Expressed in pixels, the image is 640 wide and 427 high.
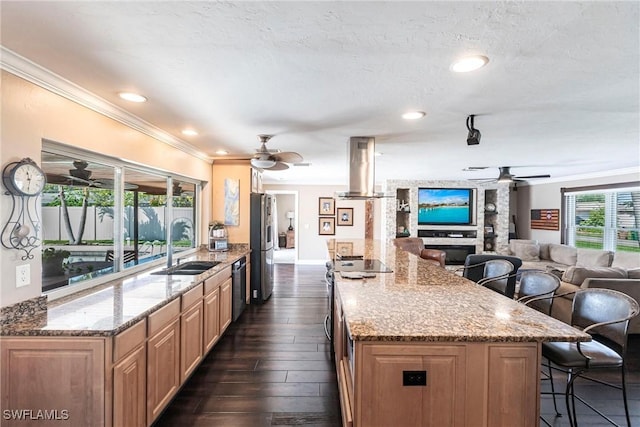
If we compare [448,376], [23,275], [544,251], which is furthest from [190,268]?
[544,251]

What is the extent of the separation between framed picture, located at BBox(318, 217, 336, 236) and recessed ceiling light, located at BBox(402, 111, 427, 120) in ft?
18.8

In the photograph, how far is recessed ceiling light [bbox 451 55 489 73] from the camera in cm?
165

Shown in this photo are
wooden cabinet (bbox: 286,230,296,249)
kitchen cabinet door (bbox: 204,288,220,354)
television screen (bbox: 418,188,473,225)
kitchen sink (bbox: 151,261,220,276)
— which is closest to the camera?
kitchen cabinet door (bbox: 204,288,220,354)

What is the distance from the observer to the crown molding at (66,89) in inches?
64.6

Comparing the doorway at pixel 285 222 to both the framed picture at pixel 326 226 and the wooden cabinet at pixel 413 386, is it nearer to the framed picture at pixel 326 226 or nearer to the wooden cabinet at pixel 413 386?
the framed picture at pixel 326 226

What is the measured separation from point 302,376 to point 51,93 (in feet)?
9.27

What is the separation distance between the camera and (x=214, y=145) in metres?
3.88

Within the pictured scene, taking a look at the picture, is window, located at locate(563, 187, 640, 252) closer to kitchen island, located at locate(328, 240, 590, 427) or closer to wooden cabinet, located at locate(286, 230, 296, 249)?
kitchen island, located at locate(328, 240, 590, 427)

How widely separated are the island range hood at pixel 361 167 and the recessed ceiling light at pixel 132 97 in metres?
2.10

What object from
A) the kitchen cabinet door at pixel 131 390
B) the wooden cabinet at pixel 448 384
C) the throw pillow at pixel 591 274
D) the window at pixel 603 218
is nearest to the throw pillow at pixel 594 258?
the window at pixel 603 218

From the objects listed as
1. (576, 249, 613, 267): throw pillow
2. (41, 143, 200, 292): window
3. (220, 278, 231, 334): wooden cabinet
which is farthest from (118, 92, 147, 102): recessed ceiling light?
(576, 249, 613, 267): throw pillow

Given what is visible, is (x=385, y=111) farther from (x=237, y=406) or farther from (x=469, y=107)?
(x=237, y=406)

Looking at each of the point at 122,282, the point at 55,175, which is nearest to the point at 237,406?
the point at 122,282

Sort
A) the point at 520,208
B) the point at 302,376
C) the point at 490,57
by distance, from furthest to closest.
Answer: the point at 520,208
the point at 302,376
the point at 490,57
